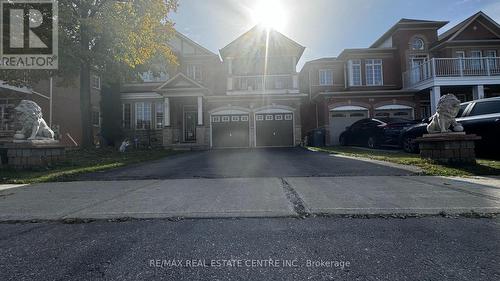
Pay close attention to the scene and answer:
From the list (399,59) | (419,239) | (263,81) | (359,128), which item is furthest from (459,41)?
(419,239)

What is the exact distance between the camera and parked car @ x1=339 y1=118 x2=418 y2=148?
44.0ft

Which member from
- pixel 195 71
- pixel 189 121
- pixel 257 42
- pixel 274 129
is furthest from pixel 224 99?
pixel 257 42

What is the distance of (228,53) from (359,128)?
11.8m

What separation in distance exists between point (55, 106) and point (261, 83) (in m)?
14.9

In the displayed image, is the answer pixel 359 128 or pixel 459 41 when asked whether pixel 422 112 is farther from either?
pixel 359 128

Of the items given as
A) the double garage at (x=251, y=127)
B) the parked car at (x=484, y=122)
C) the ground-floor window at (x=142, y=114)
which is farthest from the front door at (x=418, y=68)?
Result: the ground-floor window at (x=142, y=114)

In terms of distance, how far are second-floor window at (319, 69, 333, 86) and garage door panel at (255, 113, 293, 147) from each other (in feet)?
19.4

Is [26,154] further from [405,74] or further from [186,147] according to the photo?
[405,74]

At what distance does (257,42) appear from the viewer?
23875 millimetres

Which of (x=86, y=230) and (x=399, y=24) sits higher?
(x=399, y=24)

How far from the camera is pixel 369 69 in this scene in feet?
78.0

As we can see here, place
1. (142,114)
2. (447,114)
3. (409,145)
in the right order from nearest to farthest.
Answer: (447,114), (409,145), (142,114)

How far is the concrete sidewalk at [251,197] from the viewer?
3.82 meters

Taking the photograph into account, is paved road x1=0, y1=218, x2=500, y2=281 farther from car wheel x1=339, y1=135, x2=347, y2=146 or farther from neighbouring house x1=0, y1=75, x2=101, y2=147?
neighbouring house x1=0, y1=75, x2=101, y2=147
